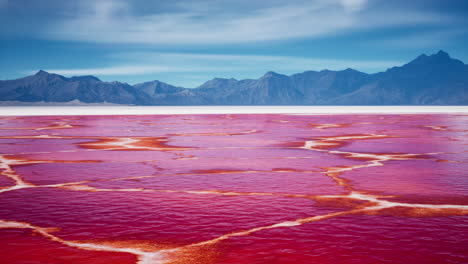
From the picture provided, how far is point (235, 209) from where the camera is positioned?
6.07 metres

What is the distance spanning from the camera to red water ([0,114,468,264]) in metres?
4.44

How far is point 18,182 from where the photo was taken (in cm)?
812

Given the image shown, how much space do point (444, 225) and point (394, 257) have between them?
4.67 feet

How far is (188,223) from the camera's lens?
17.8 feet

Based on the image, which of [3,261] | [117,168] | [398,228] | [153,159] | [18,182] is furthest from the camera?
[153,159]

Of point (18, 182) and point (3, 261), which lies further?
point (18, 182)

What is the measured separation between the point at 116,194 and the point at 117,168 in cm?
283

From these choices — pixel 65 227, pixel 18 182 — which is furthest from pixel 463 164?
pixel 18 182

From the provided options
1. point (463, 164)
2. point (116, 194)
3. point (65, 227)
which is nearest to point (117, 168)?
point (116, 194)

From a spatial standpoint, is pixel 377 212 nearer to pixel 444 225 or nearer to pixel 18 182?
pixel 444 225

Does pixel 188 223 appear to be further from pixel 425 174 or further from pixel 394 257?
pixel 425 174

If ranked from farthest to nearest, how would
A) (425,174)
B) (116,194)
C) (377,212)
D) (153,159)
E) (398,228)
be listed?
1. (153,159)
2. (425,174)
3. (116,194)
4. (377,212)
5. (398,228)

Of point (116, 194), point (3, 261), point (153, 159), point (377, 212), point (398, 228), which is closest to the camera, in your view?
point (3, 261)

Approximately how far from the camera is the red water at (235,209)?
4438 millimetres
